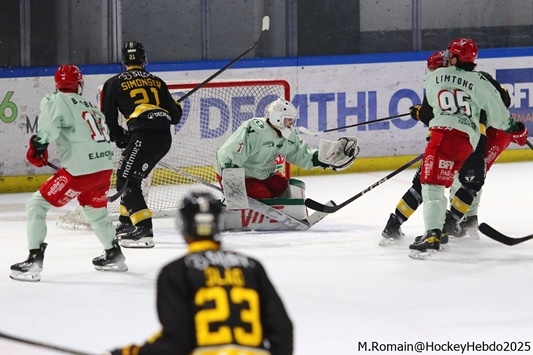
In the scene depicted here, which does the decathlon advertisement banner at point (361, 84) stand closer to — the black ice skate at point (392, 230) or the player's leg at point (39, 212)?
the black ice skate at point (392, 230)

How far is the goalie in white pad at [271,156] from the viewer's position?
6781 millimetres

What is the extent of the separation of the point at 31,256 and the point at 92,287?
321 millimetres

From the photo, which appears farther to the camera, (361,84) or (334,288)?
(361,84)

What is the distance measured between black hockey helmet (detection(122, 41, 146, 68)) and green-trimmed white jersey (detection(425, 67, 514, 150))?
5.07 ft

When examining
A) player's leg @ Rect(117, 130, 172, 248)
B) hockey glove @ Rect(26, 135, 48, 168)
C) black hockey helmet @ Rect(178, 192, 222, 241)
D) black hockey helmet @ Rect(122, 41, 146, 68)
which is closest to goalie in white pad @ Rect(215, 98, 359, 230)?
player's leg @ Rect(117, 130, 172, 248)

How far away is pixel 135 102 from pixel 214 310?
389 cm

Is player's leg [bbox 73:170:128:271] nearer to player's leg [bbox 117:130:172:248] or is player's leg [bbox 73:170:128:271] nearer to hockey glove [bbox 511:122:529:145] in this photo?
player's leg [bbox 117:130:172:248]

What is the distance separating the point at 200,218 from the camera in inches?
108

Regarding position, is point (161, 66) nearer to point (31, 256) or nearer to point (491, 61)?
point (491, 61)

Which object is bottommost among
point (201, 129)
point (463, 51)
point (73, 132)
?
point (201, 129)

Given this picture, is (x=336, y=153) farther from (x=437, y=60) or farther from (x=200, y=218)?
(x=200, y=218)

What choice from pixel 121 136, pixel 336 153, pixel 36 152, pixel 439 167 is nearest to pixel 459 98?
pixel 439 167

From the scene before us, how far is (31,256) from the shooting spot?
218 inches

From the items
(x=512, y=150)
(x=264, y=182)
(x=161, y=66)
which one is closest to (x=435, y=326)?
(x=264, y=182)
